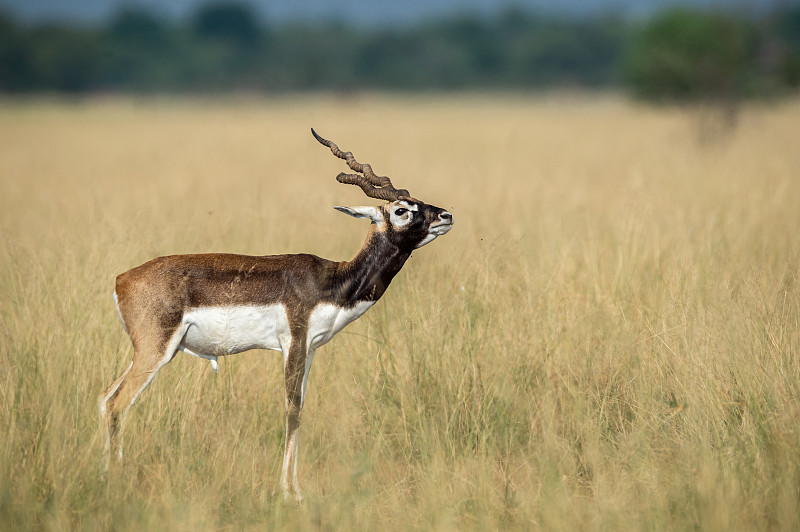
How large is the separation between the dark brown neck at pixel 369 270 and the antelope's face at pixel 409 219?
7 centimetres

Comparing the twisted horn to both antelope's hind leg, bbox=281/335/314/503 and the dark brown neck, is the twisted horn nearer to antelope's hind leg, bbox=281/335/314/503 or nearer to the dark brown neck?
the dark brown neck

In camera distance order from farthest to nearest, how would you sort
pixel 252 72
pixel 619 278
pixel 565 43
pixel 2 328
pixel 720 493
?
1. pixel 565 43
2. pixel 252 72
3. pixel 619 278
4. pixel 2 328
5. pixel 720 493

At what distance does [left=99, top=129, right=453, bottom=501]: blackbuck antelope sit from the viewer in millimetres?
4125

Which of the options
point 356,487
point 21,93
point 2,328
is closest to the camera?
point 356,487

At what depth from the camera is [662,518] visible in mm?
3721

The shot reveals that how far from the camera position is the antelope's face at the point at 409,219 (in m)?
4.38

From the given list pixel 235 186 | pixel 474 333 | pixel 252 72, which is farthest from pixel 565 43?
pixel 474 333

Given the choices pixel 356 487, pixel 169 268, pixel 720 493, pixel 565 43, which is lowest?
pixel 356 487

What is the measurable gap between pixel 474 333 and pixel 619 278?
152cm

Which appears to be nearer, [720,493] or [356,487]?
[720,493]

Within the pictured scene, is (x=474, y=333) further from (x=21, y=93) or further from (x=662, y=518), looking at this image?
(x=21, y=93)

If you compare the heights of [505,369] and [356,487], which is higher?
[505,369]

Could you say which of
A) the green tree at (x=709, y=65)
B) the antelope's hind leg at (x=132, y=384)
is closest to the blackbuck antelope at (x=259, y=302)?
the antelope's hind leg at (x=132, y=384)

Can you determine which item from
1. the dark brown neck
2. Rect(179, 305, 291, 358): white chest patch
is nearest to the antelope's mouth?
the dark brown neck
